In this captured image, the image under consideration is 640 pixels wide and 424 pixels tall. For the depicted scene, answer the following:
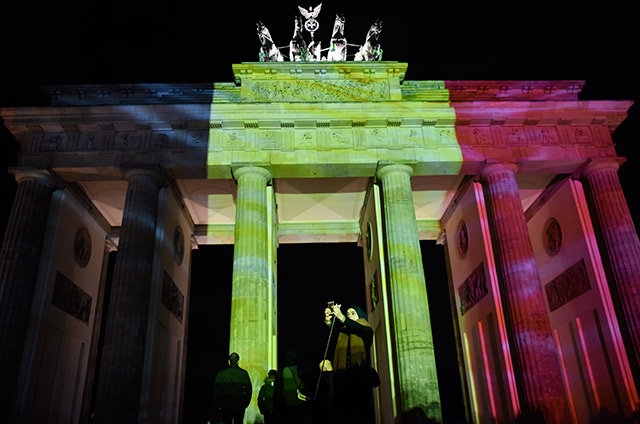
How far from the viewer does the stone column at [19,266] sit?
14109mm

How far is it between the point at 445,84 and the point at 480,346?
420 inches

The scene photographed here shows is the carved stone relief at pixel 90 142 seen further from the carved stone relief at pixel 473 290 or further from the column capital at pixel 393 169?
the carved stone relief at pixel 473 290

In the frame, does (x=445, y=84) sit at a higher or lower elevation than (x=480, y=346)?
higher

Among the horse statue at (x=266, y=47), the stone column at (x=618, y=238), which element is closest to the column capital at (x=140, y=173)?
the horse statue at (x=266, y=47)

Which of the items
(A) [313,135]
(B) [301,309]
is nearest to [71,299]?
(A) [313,135]

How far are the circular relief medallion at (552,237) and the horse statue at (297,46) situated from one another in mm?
12576

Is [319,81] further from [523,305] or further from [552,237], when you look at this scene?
[552,237]

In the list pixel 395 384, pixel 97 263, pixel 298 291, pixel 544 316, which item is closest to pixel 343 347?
pixel 395 384

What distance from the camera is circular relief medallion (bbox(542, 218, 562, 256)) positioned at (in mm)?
19078

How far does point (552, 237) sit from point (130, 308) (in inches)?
657

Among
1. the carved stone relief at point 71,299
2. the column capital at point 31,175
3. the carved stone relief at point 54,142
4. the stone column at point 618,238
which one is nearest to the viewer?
the stone column at point 618,238

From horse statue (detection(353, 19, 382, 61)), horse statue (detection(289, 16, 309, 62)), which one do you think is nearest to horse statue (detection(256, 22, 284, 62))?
horse statue (detection(289, 16, 309, 62))

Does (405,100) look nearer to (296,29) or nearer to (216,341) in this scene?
(296,29)

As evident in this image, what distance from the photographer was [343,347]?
22.6 feet
